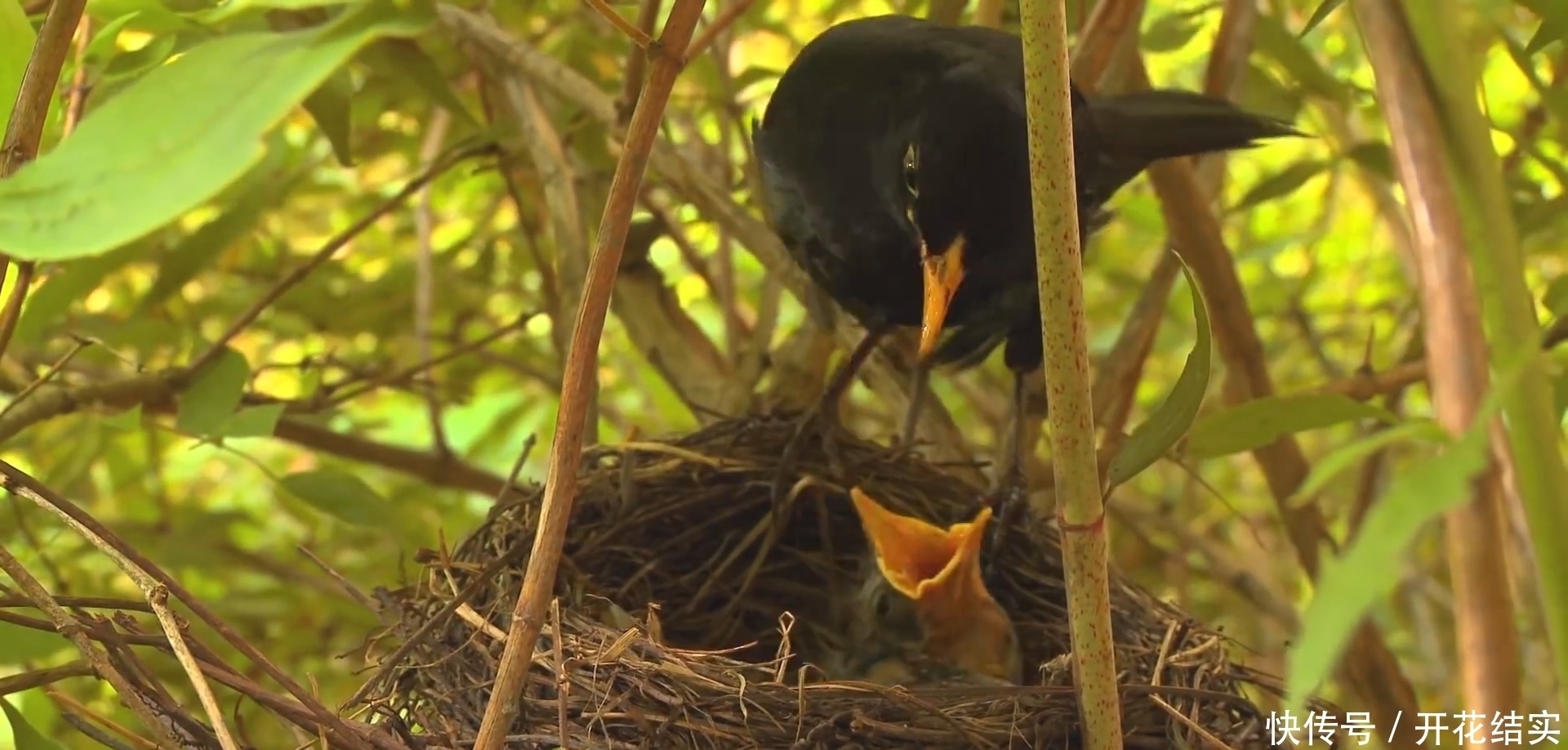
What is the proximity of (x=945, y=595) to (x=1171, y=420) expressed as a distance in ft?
1.36

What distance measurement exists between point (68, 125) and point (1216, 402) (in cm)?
125

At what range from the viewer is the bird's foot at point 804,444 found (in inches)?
Result: 43.6

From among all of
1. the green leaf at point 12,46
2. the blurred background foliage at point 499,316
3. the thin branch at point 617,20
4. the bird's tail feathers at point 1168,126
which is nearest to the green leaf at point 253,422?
the blurred background foliage at point 499,316

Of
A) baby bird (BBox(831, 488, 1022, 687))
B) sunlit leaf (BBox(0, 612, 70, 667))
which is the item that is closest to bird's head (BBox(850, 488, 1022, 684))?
baby bird (BBox(831, 488, 1022, 687))

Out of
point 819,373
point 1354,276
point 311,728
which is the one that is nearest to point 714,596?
point 819,373

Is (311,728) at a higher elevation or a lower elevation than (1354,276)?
lower

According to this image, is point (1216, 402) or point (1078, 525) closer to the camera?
point (1078, 525)

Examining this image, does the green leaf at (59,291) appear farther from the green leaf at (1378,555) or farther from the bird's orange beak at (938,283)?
the green leaf at (1378,555)

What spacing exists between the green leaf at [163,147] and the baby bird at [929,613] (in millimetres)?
713

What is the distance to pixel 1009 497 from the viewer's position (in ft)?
3.62

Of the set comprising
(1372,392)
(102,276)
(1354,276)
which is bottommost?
(102,276)

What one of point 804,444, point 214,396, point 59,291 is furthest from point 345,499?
point 804,444

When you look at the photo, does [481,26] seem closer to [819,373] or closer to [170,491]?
[819,373]

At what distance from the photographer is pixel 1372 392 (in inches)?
42.7
